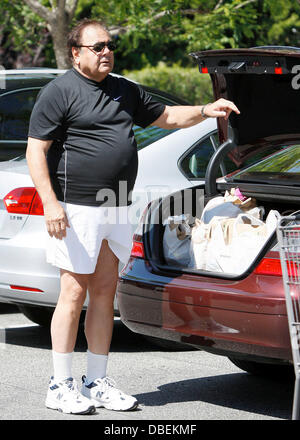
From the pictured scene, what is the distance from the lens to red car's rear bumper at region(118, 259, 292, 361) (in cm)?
411

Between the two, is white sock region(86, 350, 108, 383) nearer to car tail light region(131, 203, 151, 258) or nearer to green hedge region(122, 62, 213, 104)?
car tail light region(131, 203, 151, 258)

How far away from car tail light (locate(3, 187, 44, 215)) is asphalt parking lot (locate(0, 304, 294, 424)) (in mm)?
957

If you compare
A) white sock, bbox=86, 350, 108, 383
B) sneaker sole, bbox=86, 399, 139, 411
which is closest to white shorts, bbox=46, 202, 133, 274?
white sock, bbox=86, 350, 108, 383

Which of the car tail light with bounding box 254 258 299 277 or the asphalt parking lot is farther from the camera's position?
the asphalt parking lot

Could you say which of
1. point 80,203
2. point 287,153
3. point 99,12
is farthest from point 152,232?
point 99,12

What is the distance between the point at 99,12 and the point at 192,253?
926 centimetres

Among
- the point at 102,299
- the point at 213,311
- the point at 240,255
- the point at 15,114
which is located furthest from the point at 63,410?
the point at 15,114

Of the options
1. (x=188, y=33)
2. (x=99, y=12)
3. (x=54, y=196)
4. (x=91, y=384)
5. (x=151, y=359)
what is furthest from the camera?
(x=99, y=12)

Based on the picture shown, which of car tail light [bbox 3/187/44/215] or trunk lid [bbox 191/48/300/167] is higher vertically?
trunk lid [bbox 191/48/300/167]

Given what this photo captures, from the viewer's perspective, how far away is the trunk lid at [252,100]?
16.2 ft

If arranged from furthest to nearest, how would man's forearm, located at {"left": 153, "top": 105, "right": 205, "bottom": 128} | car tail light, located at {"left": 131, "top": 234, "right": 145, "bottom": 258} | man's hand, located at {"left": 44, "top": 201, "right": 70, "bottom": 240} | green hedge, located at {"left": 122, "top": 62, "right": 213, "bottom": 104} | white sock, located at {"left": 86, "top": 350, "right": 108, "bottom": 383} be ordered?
green hedge, located at {"left": 122, "top": 62, "right": 213, "bottom": 104}, car tail light, located at {"left": 131, "top": 234, "right": 145, "bottom": 258}, man's forearm, located at {"left": 153, "top": 105, "right": 205, "bottom": 128}, white sock, located at {"left": 86, "top": 350, "right": 108, "bottom": 383}, man's hand, located at {"left": 44, "top": 201, "right": 70, "bottom": 240}

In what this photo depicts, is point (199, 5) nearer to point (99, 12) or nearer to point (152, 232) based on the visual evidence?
point (99, 12)

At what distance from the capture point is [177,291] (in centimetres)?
447

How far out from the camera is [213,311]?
430 cm
